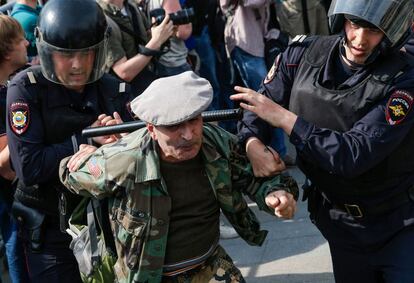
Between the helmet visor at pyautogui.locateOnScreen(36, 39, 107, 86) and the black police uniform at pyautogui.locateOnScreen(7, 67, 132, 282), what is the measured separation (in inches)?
2.5

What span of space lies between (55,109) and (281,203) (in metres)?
1.09

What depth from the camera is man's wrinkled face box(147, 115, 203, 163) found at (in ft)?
8.05

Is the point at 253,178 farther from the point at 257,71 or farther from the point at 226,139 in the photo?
the point at 257,71

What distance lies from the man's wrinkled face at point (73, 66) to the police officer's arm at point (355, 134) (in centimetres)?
79

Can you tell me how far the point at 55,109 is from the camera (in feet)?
9.83

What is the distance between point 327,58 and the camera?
111 inches

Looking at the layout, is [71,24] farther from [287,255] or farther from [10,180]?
[287,255]

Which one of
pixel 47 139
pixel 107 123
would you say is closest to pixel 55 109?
pixel 47 139

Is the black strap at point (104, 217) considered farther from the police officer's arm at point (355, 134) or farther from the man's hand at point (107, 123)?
the police officer's arm at point (355, 134)

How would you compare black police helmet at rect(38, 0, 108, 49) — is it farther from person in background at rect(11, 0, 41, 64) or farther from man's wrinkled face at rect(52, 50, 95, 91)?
person in background at rect(11, 0, 41, 64)

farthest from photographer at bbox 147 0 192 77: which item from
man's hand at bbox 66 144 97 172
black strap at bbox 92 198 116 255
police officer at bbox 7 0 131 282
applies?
black strap at bbox 92 198 116 255

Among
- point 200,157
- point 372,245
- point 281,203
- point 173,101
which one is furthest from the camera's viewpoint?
point 372,245

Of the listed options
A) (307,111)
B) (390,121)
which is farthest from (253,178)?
(390,121)

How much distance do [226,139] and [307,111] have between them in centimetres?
36
